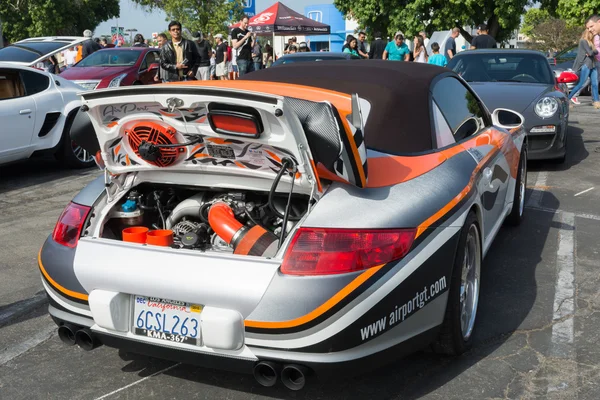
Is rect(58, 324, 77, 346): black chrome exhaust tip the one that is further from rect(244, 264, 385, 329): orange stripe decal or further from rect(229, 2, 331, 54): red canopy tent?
rect(229, 2, 331, 54): red canopy tent

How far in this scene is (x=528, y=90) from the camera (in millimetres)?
8656

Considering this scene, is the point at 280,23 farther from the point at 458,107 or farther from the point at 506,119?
the point at 458,107

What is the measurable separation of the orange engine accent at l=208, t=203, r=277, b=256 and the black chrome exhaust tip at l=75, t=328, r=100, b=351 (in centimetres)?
72

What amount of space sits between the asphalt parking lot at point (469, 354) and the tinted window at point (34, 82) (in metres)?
2.94

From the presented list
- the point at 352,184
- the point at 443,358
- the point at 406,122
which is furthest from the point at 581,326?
the point at 352,184

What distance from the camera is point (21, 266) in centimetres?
527

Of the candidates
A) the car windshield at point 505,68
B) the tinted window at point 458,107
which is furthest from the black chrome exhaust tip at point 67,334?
the car windshield at point 505,68

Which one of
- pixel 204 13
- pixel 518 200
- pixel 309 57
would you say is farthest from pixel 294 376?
pixel 204 13

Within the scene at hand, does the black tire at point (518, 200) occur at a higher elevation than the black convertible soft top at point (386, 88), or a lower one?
lower

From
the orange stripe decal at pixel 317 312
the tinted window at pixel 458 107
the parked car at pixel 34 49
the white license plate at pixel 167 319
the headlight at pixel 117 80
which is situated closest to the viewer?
the orange stripe decal at pixel 317 312

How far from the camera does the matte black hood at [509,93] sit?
27.0ft

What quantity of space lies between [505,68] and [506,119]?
4.34 meters

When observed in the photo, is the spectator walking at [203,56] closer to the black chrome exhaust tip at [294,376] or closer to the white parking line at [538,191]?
the white parking line at [538,191]

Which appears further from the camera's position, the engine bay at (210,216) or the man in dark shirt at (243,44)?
the man in dark shirt at (243,44)
